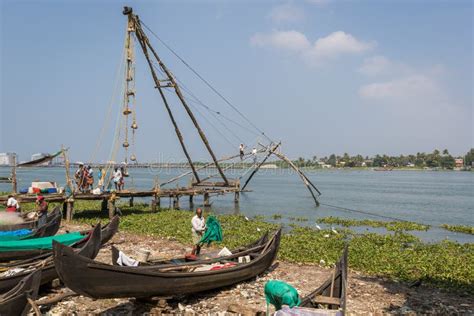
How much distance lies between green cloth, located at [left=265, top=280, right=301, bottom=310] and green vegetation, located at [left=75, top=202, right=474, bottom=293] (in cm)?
673

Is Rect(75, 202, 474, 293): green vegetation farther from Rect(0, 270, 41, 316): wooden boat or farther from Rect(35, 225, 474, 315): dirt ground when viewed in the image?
Rect(0, 270, 41, 316): wooden boat

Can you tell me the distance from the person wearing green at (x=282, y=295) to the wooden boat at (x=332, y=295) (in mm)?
571

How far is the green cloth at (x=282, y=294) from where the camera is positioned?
22.1ft

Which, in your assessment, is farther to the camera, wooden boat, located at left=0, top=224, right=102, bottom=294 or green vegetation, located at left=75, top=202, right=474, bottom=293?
green vegetation, located at left=75, top=202, right=474, bottom=293

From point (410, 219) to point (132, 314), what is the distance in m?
26.4

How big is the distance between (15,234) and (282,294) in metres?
11.3

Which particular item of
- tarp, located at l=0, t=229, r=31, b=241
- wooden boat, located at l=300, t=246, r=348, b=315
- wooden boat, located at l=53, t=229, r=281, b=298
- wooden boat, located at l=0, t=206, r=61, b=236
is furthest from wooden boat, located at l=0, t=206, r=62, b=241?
wooden boat, located at l=300, t=246, r=348, b=315

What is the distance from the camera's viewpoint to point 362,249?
1600 cm

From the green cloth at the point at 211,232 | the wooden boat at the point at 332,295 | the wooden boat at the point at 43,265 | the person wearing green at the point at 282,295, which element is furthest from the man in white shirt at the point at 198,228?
the person wearing green at the point at 282,295

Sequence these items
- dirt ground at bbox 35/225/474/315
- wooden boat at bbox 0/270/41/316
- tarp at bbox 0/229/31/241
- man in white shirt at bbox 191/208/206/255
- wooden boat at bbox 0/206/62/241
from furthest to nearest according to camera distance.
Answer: wooden boat at bbox 0/206/62/241, tarp at bbox 0/229/31/241, man in white shirt at bbox 191/208/206/255, dirt ground at bbox 35/225/474/315, wooden boat at bbox 0/270/41/316

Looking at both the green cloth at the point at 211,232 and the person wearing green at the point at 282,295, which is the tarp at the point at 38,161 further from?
the person wearing green at the point at 282,295

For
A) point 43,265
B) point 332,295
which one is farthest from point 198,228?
point 332,295

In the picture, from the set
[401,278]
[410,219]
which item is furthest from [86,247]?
[410,219]

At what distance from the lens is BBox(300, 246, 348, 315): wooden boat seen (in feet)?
24.9
